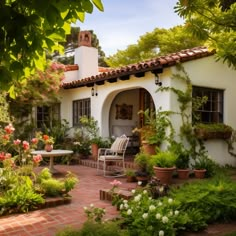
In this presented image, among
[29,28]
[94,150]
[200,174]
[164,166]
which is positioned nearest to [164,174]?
[164,166]

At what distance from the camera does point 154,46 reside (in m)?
23.5

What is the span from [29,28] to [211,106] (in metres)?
8.99

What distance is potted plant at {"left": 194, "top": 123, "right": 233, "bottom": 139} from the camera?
8.91m

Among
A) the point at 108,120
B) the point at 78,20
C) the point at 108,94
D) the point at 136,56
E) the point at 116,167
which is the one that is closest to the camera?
the point at 78,20

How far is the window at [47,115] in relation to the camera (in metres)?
14.4

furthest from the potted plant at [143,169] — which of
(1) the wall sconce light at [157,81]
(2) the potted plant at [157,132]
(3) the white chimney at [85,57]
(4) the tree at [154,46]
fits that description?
(4) the tree at [154,46]

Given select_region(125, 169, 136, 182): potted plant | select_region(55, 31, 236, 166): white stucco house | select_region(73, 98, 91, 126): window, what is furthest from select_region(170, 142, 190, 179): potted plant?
select_region(73, 98, 91, 126): window

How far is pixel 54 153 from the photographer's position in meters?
9.21

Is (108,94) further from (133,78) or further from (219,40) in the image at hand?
(219,40)

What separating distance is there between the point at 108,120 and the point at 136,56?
12.7m

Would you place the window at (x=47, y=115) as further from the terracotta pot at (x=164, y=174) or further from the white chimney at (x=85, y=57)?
the terracotta pot at (x=164, y=174)

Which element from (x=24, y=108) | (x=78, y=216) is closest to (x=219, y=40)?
(x=78, y=216)

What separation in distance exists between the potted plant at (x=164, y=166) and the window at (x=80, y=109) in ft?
20.7

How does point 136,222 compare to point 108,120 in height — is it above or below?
below
